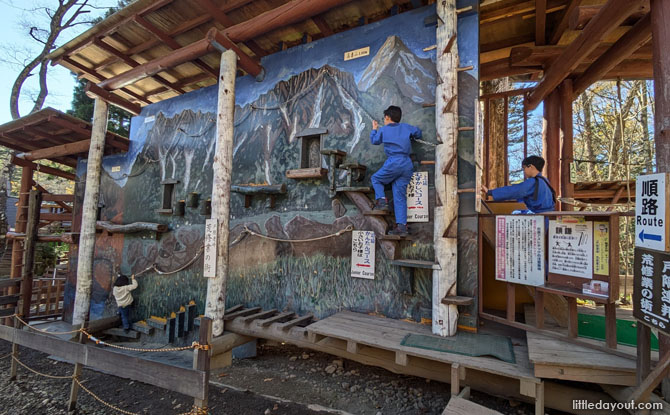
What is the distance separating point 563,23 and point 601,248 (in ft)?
15.2

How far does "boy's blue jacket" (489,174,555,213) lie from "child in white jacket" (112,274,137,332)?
862 cm

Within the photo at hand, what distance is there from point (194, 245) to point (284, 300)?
2.87 meters

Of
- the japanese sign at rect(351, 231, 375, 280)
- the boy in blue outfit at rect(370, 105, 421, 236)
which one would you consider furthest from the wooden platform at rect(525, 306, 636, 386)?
the japanese sign at rect(351, 231, 375, 280)

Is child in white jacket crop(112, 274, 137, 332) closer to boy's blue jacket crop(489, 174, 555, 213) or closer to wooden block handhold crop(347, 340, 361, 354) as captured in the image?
wooden block handhold crop(347, 340, 361, 354)

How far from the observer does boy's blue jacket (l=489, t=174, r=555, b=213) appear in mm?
4297

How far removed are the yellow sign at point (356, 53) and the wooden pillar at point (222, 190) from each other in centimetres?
205

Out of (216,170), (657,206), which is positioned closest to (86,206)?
(216,170)

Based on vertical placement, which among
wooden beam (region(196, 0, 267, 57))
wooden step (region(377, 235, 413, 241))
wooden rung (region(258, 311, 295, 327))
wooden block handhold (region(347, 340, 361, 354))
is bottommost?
wooden rung (region(258, 311, 295, 327))

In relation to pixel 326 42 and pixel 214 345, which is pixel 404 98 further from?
pixel 214 345

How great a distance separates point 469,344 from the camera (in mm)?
3775

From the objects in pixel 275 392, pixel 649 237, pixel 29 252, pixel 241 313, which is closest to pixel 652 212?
pixel 649 237

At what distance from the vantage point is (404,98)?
519 cm

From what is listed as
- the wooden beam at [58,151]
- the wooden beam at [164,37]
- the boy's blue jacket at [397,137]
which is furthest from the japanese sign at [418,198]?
the wooden beam at [58,151]

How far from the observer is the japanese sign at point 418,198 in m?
4.82
